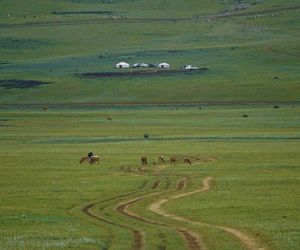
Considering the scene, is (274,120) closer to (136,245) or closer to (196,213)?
(196,213)

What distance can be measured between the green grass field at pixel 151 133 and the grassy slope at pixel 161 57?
349 millimetres

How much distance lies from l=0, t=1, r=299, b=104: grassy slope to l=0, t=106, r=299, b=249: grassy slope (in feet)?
93.4

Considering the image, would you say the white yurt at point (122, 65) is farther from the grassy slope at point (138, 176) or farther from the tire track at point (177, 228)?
the tire track at point (177, 228)

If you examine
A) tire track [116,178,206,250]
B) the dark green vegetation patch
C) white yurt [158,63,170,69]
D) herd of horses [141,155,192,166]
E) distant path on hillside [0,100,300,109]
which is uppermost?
white yurt [158,63,170,69]

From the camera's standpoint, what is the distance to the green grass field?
25.4 m

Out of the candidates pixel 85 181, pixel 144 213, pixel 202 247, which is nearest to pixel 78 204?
pixel 144 213

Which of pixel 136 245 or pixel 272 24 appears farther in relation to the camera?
pixel 272 24

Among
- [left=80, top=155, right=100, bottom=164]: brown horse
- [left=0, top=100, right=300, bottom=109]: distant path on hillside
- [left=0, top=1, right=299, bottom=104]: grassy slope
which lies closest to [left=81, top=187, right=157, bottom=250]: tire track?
[left=80, top=155, right=100, bottom=164]: brown horse

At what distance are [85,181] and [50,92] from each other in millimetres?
86858

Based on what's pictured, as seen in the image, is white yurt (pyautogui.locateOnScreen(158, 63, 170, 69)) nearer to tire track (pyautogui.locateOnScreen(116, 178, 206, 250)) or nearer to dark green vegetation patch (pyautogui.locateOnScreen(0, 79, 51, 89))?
dark green vegetation patch (pyautogui.locateOnScreen(0, 79, 51, 89))

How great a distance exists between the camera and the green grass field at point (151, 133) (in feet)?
83.3

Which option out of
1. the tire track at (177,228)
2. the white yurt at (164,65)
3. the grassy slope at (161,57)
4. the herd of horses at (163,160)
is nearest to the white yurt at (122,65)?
the grassy slope at (161,57)

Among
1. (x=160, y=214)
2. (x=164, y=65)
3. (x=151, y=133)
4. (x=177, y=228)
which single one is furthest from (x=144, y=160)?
(x=164, y=65)

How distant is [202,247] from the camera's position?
69.8 feet
